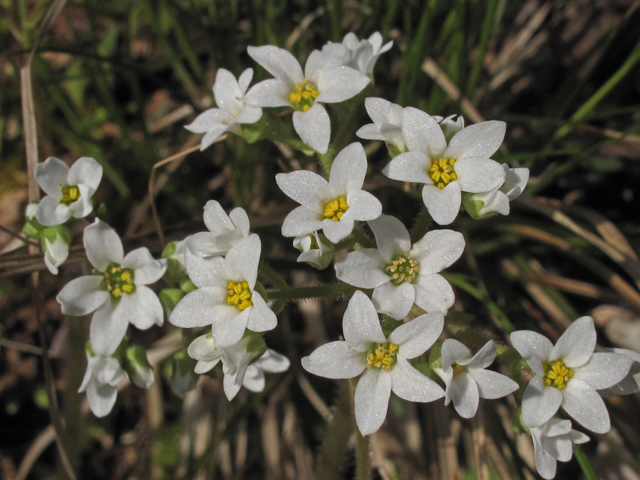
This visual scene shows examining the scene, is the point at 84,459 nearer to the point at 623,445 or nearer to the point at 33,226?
the point at 33,226

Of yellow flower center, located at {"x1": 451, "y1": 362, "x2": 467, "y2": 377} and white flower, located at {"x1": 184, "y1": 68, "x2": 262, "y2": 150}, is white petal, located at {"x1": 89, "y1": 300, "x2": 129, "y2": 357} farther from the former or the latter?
yellow flower center, located at {"x1": 451, "y1": 362, "x2": 467, "y2": 377}

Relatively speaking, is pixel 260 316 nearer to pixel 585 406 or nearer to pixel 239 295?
pixel 239 295

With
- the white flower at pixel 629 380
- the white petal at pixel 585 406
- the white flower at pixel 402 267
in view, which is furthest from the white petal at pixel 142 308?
the white flower at pixel 629 380

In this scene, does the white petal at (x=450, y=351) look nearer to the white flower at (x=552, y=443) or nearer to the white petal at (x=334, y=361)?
the white petal at (x=334, y=361)

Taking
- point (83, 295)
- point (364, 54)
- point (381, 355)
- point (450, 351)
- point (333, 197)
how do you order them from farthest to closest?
point (364, 54) → point (83, 295) → point (333, 197) → point (381, 355) → point (450, 351)

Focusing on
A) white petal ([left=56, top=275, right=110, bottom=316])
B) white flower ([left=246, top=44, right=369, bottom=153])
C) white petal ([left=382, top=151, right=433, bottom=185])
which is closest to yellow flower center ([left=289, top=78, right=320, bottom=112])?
white flower ([left=246, top=44, right=369, bottom=153])

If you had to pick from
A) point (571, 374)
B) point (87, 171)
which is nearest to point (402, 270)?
point (571, 374)
